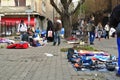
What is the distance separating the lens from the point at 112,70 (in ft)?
37.9

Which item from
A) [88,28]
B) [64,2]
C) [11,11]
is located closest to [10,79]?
[88,28]

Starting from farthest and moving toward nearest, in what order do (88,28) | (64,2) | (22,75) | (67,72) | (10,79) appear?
1. (64,2)
2. (88,28)
3. (67,72)
4. (22,75)
5. (10,79)

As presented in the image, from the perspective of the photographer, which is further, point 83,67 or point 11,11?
point 11,11

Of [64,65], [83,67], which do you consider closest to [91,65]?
[83,67]

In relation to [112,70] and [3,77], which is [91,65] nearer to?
[112,70]

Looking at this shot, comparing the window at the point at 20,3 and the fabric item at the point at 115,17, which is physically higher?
the window at the point at 20,3

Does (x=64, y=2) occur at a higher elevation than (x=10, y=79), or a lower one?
higher

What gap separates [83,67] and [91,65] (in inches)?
9.2

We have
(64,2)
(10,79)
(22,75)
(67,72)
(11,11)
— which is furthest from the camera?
(11,11)

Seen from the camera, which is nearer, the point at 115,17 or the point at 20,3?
the point at 115,17

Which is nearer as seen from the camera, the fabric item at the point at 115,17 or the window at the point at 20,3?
the fabric item at the point at 115,17

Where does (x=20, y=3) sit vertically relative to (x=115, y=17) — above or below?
above

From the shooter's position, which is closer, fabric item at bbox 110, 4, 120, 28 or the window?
fabric item at bbox 110, 4, 120, 28

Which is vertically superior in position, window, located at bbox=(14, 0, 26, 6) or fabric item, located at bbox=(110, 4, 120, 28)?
window, located at bbox=(14, 0, 26, 6)
